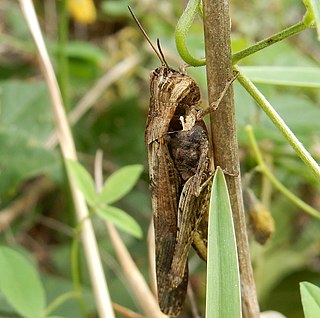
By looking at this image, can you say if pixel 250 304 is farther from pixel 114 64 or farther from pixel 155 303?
pixel 114 64

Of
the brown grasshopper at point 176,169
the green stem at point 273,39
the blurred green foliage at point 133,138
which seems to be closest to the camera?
the green stem at point 273,39

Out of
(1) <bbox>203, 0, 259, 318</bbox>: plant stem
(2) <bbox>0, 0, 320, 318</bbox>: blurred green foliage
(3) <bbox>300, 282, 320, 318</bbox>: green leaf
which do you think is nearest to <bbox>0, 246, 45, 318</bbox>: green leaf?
(2) <bbox>0, 0, 320, 318</bbox>: blurred green foliage

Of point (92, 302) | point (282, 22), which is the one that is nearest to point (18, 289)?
point (92, 302)

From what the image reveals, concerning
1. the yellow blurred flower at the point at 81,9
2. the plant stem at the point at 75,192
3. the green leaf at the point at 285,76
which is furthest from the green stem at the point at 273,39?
the yellow blurred flower at the point at 81,9

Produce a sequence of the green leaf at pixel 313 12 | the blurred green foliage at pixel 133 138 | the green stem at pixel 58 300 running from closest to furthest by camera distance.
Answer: the green leaf at pixel 313 12
the green stem at pixel 58 300
the blurred green foliage at pixel 133 138

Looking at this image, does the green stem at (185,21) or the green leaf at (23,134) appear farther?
the green leaf at (23,134)

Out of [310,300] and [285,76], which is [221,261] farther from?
[285,76]

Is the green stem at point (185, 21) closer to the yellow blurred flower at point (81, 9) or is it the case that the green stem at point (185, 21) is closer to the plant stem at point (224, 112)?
the plant stem at point (224, 112)
